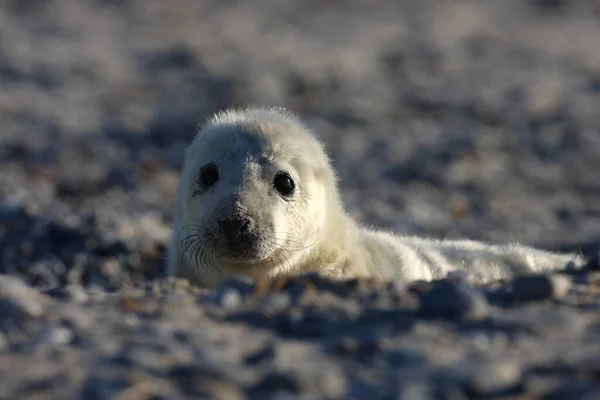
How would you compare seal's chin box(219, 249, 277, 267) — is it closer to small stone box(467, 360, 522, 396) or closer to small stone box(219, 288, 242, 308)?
small stone box(219, 288, 242, 308)

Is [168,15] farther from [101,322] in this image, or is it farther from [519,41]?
[101,322]

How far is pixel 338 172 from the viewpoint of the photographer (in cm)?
1056

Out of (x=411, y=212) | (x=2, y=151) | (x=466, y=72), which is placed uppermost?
(x=466, y=72)

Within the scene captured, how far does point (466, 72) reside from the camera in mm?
15000

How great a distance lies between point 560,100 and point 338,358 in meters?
10.7

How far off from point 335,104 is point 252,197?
27.2ft

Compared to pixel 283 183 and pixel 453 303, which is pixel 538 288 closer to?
pixel 453 303

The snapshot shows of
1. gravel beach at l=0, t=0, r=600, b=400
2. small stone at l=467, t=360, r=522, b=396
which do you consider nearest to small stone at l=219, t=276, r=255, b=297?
gravel beach at l=0, t=0, r=600, b=400

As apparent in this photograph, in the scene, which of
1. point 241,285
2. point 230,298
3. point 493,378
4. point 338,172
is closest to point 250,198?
point 241,285

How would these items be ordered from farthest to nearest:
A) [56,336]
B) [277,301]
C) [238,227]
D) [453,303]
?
[238,227] → [277,301] → [453,303] → [56,336]

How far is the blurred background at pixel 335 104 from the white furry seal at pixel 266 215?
2.11 m

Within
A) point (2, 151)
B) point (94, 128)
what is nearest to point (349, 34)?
point (94, 128)

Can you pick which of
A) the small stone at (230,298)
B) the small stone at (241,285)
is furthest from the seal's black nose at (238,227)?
the small stone at (230,298)

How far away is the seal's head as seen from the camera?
4887 mm
